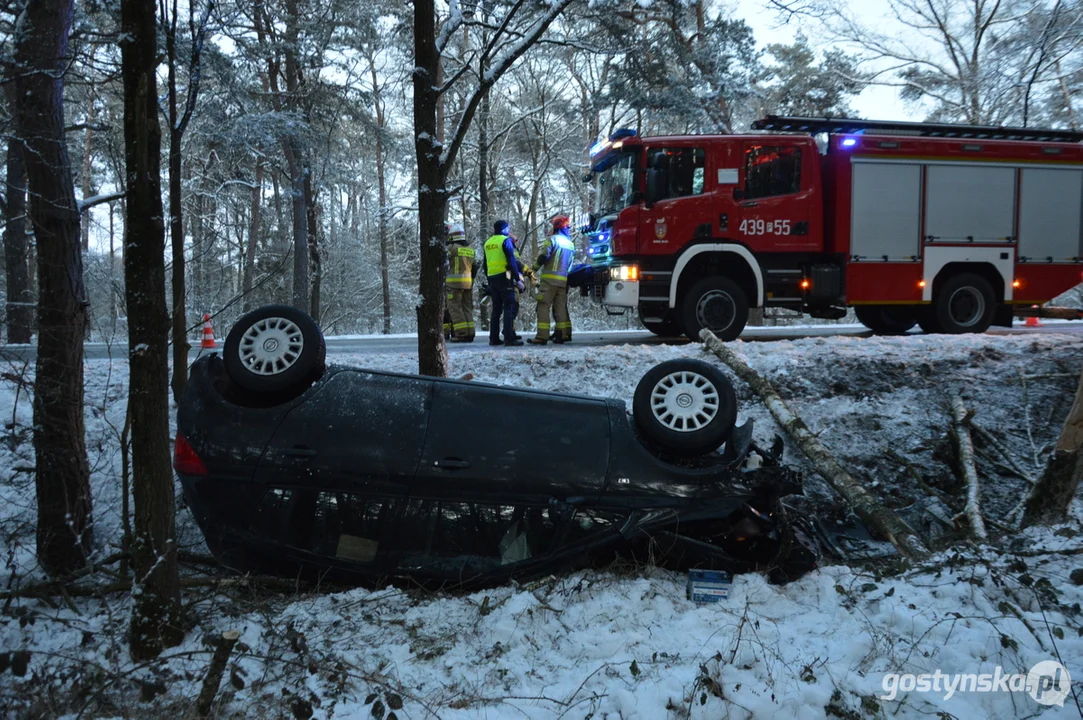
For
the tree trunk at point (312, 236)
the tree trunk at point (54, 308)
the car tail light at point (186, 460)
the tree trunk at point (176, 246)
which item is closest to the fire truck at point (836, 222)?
the tree trunk at point (176, 246)

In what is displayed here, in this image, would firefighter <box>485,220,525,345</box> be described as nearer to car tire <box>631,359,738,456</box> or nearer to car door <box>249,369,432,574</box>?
car tire <box>631,359,738,456</box>

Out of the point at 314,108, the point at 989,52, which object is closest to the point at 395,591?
the point at 314,108

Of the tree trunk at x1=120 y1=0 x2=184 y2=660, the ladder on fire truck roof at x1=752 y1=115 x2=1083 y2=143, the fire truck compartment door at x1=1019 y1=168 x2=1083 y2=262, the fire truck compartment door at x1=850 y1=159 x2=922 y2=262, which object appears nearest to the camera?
the tree trunk at x1=120 y1=0 x2=184 y2=660

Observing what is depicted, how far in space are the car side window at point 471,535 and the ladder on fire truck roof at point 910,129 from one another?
749 cm

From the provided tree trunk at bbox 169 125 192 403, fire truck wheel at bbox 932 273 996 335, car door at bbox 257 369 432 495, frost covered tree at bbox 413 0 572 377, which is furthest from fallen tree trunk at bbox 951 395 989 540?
tree trunk at bbox 169 125 192 403

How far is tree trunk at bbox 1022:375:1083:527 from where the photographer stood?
192 inches

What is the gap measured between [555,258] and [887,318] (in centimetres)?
534

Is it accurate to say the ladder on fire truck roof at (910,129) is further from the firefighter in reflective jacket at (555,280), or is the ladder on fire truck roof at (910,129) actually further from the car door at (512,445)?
the car door at (512,445)

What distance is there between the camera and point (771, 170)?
9398mm

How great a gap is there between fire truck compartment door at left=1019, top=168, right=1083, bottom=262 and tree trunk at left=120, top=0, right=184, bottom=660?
10701 mm

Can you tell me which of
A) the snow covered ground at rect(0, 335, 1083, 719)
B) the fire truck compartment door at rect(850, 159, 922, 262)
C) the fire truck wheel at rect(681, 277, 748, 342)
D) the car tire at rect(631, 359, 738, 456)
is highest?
the fire truck compartment door at rect(850, 159, 922, 262)

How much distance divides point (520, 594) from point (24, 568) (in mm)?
3346

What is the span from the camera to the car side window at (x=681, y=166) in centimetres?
926

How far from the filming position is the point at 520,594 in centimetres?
395
